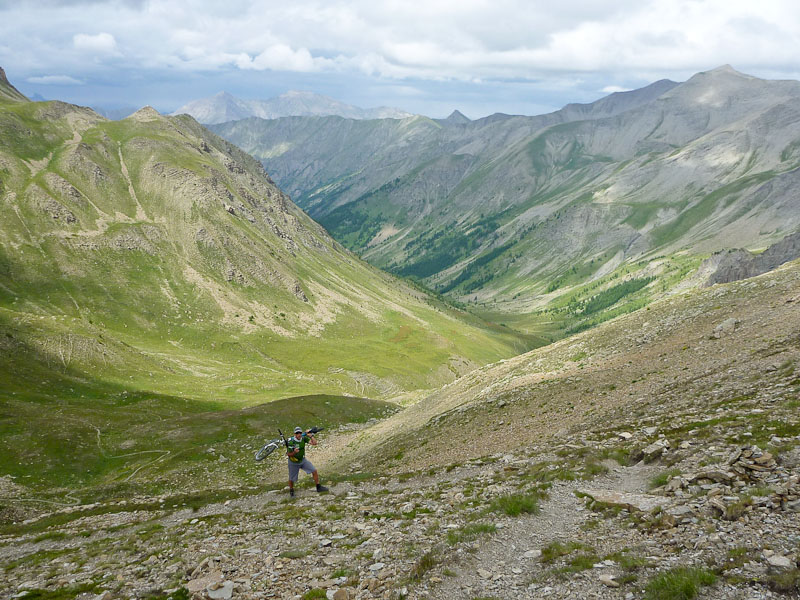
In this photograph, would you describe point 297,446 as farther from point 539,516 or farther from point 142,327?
point 142,327

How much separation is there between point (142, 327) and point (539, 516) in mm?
140660

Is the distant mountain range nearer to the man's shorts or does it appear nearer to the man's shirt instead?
the man's shorts

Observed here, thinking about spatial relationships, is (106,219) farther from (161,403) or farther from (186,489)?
(186,489)

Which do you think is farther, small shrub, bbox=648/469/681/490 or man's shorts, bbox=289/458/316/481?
man's shorts, bbox=289/458/316/481

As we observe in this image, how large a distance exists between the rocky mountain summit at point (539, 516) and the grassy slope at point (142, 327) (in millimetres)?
24922

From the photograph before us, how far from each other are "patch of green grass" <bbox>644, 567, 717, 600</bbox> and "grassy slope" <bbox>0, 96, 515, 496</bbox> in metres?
48.5

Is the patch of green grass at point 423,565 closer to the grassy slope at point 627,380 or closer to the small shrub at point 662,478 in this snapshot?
the small shrub at point 662,478

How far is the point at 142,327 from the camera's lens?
439ft

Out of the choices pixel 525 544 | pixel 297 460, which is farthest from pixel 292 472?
pixel 525 544

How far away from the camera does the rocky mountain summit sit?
40.4ft

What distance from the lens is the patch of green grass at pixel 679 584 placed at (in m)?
10.2

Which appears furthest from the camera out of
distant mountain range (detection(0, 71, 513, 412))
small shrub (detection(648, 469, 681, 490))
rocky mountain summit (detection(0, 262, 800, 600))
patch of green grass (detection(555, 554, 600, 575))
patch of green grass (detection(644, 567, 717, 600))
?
distant mountain range (detection(0, 71, 513, 412))

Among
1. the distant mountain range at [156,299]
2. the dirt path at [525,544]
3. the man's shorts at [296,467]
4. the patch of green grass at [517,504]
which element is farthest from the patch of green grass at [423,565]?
the distant mountain range at [156,299]

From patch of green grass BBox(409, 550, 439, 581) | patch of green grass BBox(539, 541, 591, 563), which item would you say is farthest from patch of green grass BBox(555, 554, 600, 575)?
patch of green grass BBox(409, 550, 439, 581)
